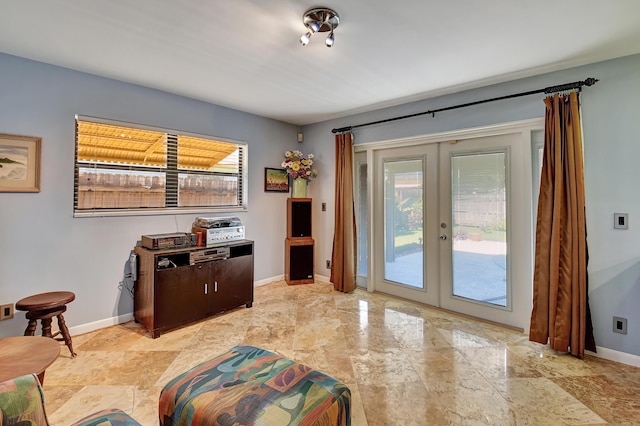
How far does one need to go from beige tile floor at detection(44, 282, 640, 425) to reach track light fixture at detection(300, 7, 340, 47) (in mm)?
2454

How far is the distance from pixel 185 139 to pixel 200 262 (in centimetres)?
157

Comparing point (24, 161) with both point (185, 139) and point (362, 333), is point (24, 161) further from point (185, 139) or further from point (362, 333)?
point (362, 333)

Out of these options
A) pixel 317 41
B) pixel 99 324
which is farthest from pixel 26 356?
pixel 317 41

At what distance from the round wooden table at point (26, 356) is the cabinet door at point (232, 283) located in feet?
5.24

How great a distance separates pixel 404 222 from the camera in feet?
12.6

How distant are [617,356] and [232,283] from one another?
11.8 ft

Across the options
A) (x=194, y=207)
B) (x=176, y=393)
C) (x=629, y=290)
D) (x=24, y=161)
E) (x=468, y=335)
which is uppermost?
(x=24, y=161)

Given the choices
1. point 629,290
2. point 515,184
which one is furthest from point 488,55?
point 629,290

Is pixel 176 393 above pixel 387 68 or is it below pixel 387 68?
below

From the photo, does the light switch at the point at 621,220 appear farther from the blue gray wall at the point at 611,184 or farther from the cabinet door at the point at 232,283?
the cabinet door at the point at 232,283

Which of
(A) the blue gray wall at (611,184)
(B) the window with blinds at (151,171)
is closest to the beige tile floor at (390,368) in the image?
(A) the blue gray wall at (611,184)

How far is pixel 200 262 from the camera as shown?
3098 mm

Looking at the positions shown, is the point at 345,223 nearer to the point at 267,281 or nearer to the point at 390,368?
the point at 267,281

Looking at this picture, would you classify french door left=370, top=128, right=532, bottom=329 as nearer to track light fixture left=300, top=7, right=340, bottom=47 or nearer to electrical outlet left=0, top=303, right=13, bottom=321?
track light fixture left=300, top=7, right=340, bottom=47
